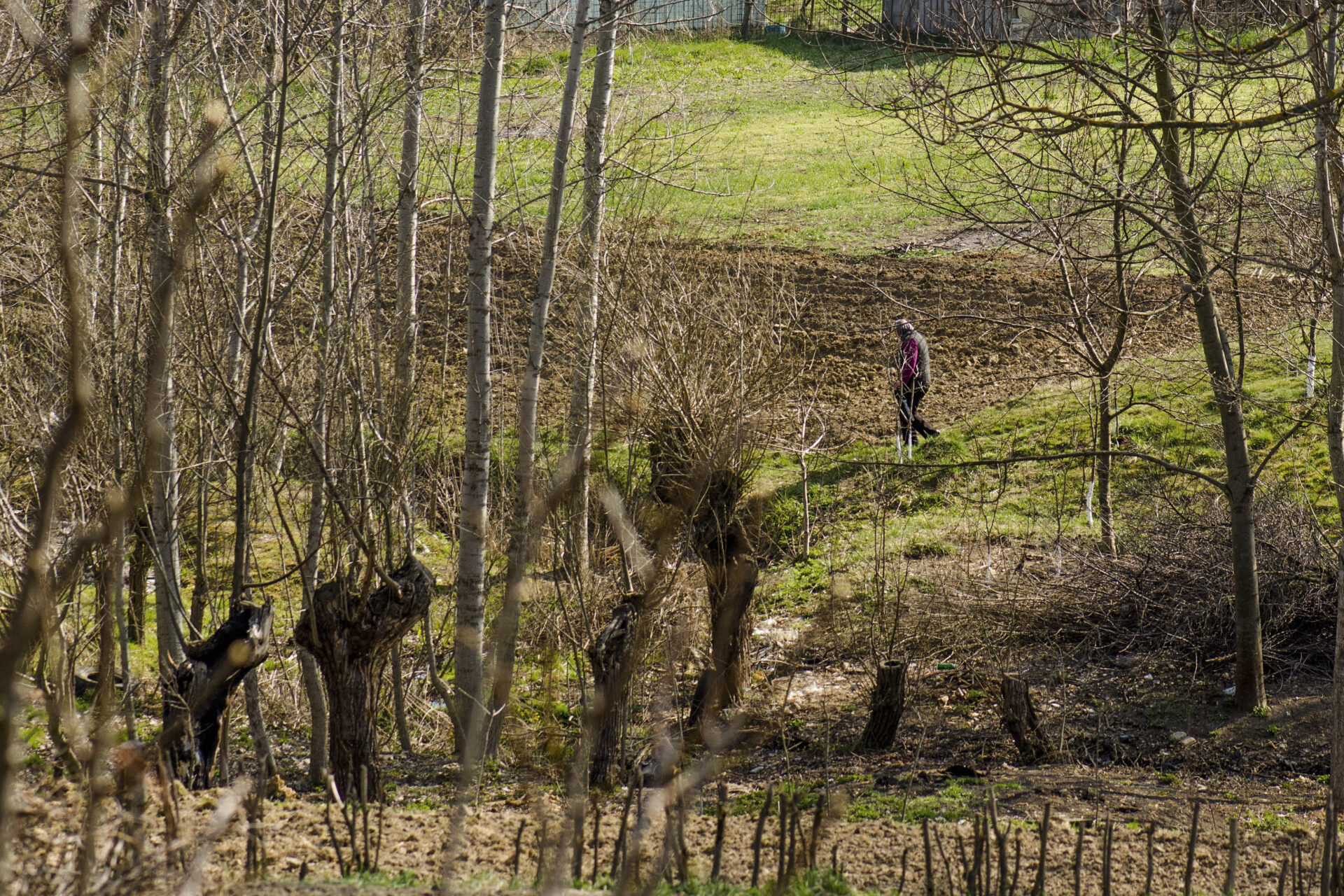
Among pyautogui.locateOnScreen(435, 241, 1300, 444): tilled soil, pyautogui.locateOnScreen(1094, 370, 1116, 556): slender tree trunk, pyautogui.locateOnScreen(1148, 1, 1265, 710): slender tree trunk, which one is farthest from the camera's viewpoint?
pyautogui.locateOnScreen(435, 241, 1300, 444): tilled soil

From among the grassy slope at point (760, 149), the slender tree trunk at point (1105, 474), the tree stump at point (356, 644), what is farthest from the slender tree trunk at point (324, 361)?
the slender tree trunk at point (1105, 474)

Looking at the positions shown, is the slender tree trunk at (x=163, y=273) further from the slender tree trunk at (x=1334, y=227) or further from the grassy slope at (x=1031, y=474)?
the slender tree trunk at (x=1334, y=227)

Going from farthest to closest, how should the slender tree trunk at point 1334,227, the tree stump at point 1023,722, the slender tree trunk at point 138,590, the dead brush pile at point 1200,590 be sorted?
the slender tree trunk at point 138,590
the dead brush pile at point 1200,590
the tree stump at point 1023,722
the slender tree trunk at point 1334,227

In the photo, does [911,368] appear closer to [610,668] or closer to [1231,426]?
[1231,426]

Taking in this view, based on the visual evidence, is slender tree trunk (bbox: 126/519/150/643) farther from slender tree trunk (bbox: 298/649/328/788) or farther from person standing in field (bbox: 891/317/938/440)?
person standing in field (bbox: 891/317/938/440)

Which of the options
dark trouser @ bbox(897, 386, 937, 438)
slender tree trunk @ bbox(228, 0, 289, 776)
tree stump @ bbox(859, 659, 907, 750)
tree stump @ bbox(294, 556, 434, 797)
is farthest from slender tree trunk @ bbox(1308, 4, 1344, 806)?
dark trouser @ bbox(897, 386, 937, 438)

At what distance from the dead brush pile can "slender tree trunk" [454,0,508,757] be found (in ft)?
17.2

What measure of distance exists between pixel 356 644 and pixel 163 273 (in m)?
2.76

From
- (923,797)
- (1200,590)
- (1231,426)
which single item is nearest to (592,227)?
(1231,426)

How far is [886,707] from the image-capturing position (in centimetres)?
759

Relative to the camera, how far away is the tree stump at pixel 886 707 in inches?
294

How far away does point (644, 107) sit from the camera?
45.4 feet

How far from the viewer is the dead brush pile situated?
841 centimetres

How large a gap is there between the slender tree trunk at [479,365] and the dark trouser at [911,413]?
6452 mm
